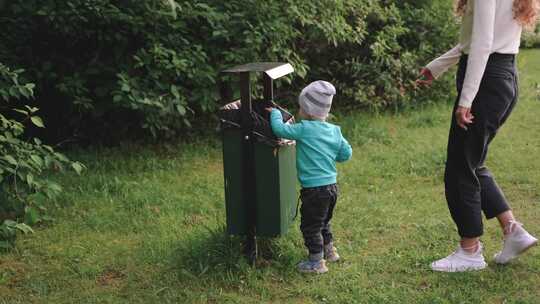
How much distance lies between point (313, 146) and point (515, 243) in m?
1.34

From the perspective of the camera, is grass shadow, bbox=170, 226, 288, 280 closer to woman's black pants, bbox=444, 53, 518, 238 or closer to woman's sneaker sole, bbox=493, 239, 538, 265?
woman's black pants, bbox=444, 53, 518, 238

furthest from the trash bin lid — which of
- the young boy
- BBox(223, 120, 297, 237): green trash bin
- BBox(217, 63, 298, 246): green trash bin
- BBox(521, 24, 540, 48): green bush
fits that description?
BBox(521, 24, 540, 48): green bush

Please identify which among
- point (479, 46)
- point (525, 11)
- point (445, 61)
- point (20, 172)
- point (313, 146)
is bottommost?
point (20, 172)

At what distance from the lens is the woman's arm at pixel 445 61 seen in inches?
171

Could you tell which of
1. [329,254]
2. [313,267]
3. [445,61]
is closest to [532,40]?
[445,61]

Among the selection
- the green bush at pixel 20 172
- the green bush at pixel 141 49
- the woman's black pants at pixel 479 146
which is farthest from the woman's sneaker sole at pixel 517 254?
the green bush at pixel 141 49

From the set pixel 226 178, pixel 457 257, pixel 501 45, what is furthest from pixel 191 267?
pixel 501 45

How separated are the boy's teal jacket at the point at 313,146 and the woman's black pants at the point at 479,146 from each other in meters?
0.66

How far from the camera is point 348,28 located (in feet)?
24.2

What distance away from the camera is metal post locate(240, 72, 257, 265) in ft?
13.4

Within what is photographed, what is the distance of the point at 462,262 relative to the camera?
4.21 m

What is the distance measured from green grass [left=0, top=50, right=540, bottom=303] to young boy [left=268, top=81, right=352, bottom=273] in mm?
241

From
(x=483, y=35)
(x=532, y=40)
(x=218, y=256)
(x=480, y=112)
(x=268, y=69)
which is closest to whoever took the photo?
(x=483, y=35)

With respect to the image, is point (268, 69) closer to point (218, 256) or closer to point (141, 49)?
point (218, 256)
